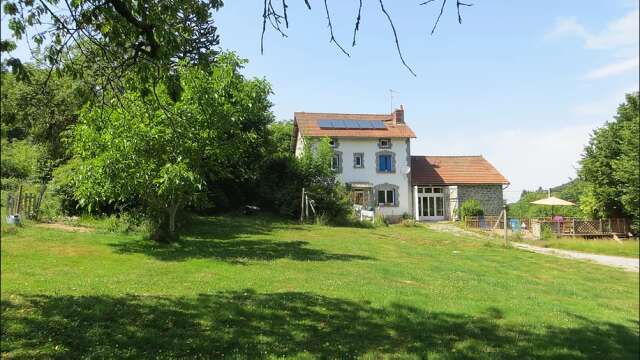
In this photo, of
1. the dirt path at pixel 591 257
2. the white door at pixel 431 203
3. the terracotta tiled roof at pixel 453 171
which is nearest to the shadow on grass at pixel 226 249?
the dirt path at pixel 591 257

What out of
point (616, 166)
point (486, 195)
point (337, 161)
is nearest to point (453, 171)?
point (486, 195)

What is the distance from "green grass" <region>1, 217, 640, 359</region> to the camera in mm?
6484

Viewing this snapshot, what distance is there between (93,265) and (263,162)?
70.0 feet

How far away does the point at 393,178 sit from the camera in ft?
129

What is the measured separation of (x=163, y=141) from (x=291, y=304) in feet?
24.6

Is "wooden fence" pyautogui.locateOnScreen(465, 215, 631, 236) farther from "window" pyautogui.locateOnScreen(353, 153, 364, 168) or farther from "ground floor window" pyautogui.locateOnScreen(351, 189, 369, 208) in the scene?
"window" pyautogui.locateOnScreen(353, 153, 364, 168)

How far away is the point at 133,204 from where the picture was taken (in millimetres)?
20234

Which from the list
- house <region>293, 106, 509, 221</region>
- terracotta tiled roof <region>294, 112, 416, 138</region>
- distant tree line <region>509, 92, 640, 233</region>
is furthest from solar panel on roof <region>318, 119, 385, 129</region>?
distant tree line <region>509, 92, 640, 233</region>

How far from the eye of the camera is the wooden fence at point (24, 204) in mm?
19016

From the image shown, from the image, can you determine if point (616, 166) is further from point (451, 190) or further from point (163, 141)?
point (163, 141)

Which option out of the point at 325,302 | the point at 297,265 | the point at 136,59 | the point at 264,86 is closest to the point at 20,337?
the point at 136,59

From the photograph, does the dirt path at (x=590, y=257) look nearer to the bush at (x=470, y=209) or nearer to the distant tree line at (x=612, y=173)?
the distant tree line at (x=612, y=173)

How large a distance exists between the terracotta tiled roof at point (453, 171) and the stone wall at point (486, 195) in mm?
498

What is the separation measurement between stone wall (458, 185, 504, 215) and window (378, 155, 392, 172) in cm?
574
